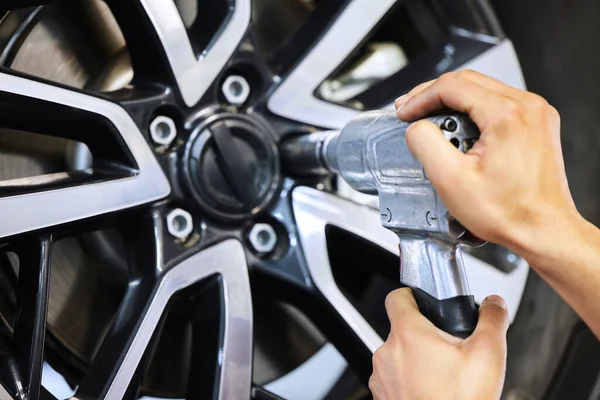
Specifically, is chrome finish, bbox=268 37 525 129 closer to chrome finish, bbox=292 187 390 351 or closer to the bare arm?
chrome finish, bbox=292 187 390 351

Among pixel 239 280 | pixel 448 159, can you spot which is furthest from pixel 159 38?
pixel 448 159

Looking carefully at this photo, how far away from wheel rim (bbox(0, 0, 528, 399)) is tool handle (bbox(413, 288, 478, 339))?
256 millimetres

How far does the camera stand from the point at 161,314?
0.69 m

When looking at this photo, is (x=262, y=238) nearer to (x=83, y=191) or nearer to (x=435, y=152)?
(x=83, y=191)

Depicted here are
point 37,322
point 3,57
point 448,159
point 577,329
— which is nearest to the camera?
point 448,159

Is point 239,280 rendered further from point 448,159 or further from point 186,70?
point 448,159

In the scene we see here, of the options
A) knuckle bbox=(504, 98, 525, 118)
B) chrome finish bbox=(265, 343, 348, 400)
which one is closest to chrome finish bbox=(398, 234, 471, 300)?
knuckle bbox=(504, 98, 525, 118)

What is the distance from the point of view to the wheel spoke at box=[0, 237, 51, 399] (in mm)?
601

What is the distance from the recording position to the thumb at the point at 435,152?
47 cm

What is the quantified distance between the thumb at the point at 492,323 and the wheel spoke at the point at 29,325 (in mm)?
359

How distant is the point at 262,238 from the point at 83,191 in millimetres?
236

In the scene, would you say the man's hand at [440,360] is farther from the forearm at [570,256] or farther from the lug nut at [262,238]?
the lug nut at [262,238]

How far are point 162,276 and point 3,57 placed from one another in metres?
0.27

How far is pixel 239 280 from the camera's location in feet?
2.44
